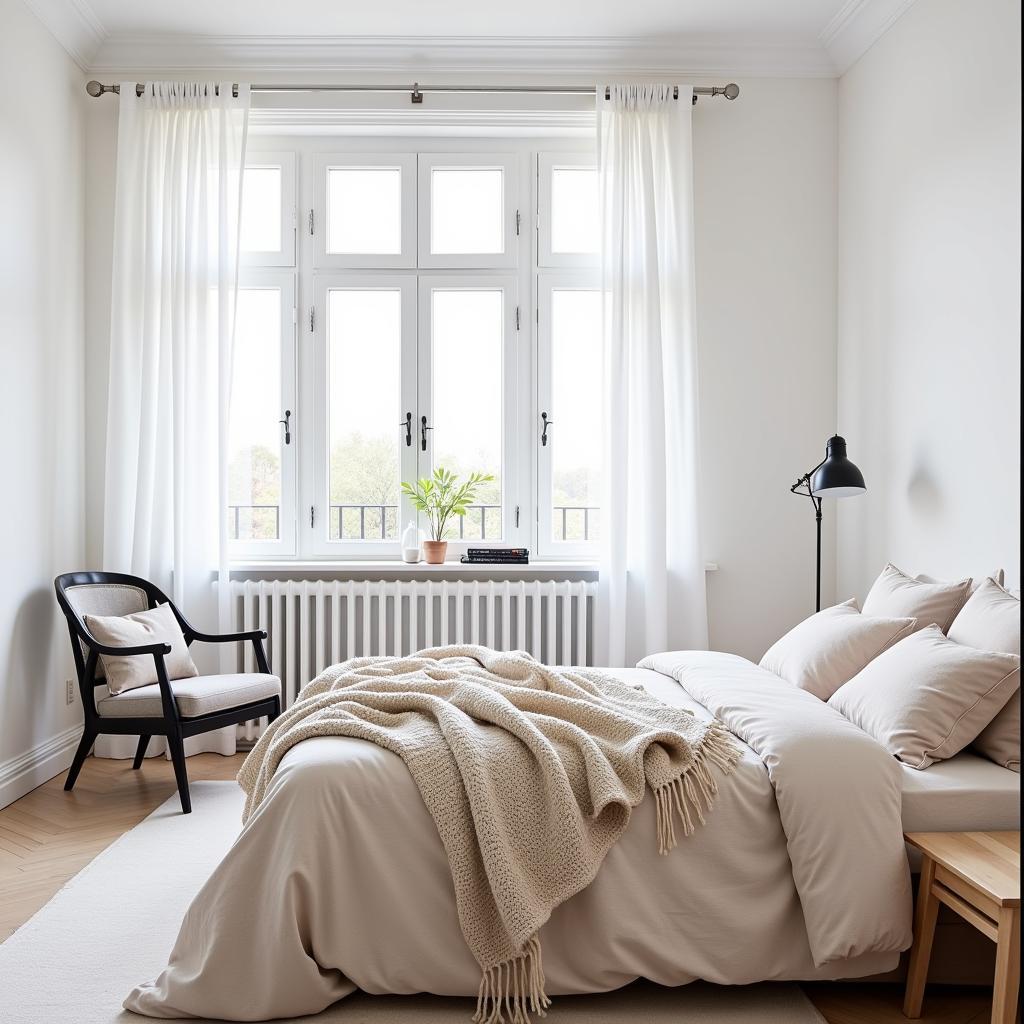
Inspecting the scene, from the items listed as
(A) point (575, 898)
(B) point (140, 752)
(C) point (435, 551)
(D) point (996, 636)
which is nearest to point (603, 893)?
(A) point (575, 898)

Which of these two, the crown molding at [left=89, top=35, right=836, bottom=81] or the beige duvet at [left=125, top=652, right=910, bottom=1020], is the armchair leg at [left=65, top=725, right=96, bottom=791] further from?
the crown molding at [left=89, top=35, right=836, bottom=81]

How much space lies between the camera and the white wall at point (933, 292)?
303 cm

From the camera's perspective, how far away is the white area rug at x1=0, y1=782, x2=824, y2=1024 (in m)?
2.10

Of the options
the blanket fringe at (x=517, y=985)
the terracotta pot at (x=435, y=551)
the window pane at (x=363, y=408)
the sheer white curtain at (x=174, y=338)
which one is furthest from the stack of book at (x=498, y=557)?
the blanket fringe at (x=517, y=985)

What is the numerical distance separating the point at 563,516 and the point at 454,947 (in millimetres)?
2664

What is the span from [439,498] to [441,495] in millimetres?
17

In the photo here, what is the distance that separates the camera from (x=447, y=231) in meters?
4.57

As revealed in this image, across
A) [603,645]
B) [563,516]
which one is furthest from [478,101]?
[603,645]

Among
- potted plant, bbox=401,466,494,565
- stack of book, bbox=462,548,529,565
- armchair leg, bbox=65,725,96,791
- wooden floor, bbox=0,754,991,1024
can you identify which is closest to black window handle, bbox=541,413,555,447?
potted plant, bbox=401,466,494,565

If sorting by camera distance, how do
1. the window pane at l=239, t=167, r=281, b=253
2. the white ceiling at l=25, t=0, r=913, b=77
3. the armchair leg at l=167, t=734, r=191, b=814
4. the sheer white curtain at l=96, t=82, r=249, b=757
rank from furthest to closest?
the window pane at l=239, t=167, r=281, b=253
the sheer white curtain at l=96, t=82, r=249, b=757
the white ceiling at l=25, t=0, r=913, b=77
the armchair leg at l=167, t=734, r=191, b=814

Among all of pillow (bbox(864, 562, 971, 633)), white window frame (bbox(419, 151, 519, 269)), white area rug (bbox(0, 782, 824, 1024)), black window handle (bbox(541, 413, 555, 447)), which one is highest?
white window frame (bbox(419, 151, 519, 269))

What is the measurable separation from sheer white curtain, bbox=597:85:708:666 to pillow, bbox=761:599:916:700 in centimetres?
124

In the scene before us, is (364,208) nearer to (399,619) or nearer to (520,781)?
(399,619)

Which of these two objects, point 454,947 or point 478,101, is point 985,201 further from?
point 454,947
